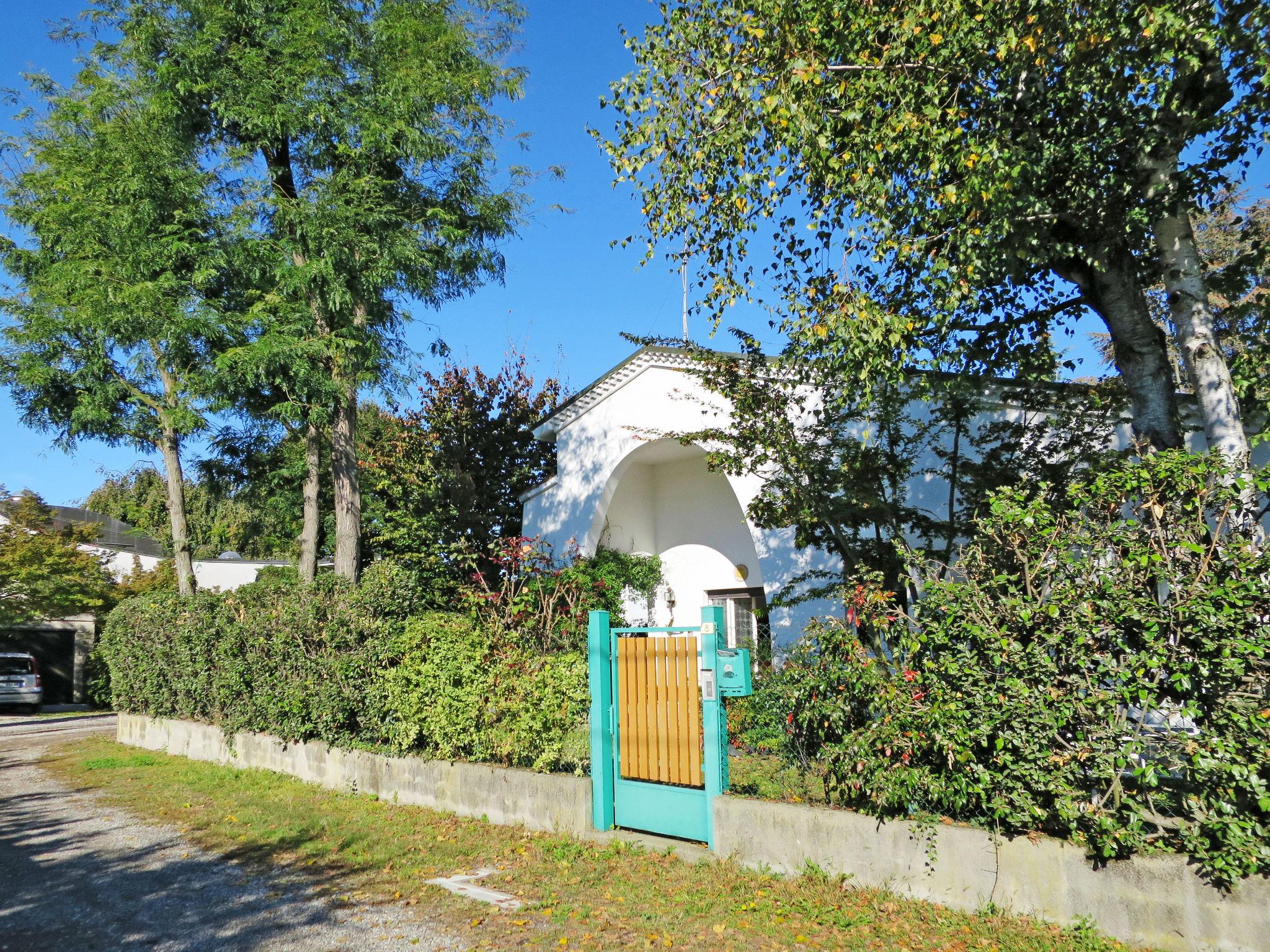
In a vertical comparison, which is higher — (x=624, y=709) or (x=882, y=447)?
(x=882, y=447)

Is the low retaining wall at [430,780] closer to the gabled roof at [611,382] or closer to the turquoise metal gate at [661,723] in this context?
the turquoise metal gate at [661,723]

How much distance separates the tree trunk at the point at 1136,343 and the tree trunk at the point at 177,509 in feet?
58.1

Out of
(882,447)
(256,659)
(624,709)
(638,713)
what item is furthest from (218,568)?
(638,713)

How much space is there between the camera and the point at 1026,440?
10.8 meters

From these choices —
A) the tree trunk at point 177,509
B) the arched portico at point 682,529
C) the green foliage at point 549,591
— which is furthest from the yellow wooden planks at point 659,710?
the tree trunk at point 177,509

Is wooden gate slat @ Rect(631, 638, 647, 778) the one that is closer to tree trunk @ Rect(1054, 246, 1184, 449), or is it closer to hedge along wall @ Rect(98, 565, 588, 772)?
hedge along wall @ Rect(98, 565, 588, 772)

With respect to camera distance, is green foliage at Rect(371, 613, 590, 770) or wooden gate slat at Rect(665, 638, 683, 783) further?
green foliage at Rect(371, 613, 590, 770)

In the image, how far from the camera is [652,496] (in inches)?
754

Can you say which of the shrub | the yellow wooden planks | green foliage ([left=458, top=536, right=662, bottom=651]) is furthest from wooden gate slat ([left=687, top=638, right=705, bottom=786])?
the shrub

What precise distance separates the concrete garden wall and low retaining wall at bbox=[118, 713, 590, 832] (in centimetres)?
2

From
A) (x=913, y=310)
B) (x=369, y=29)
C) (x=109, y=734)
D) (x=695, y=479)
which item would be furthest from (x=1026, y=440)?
(x=109, y=734)

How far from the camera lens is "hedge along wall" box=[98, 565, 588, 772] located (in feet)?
→ 27.9

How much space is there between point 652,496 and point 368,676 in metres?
9.64

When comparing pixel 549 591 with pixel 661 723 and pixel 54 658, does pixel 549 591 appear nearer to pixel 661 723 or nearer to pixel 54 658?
pixel 661 723
